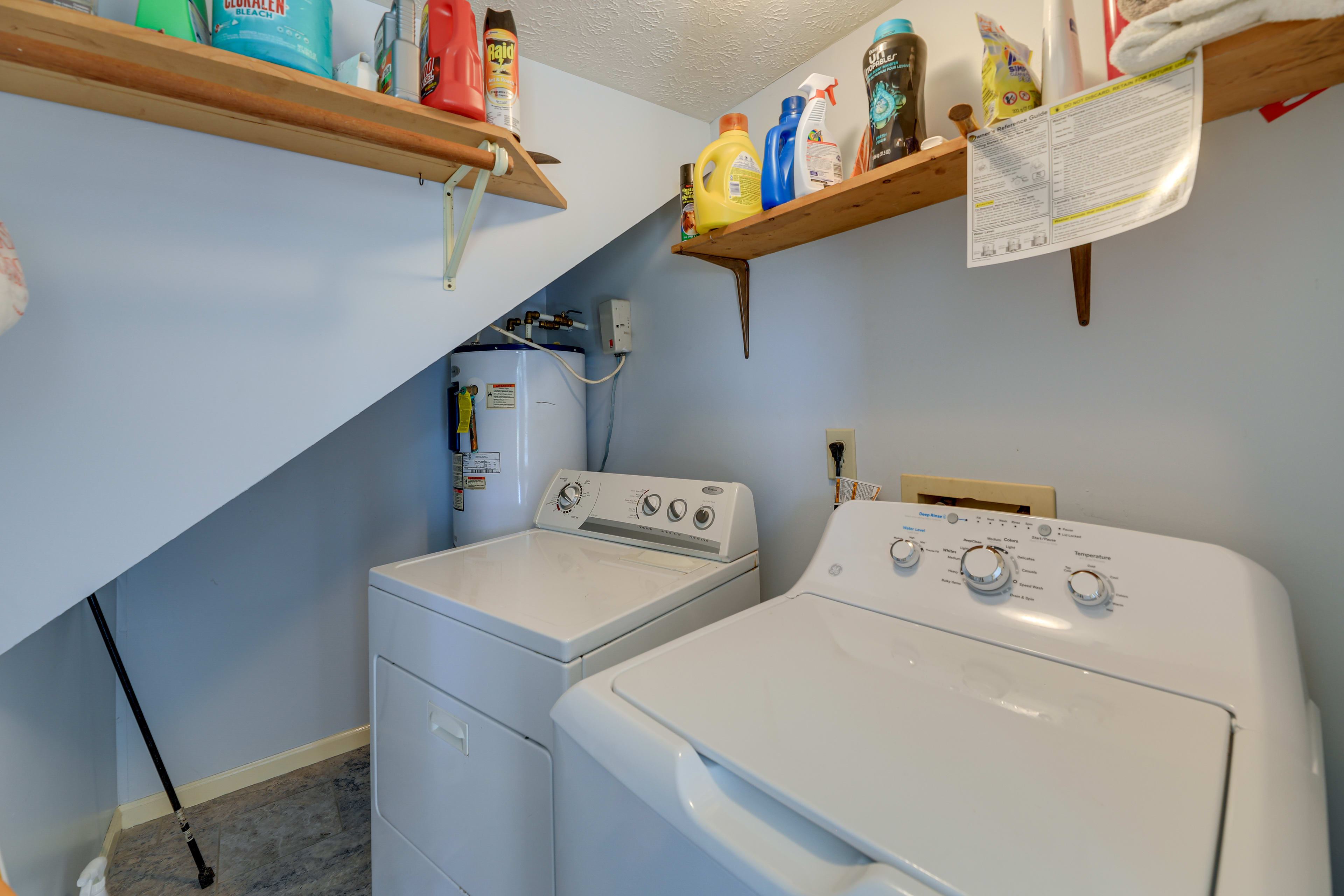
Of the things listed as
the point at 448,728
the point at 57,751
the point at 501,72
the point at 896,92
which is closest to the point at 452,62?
the point at 501,72

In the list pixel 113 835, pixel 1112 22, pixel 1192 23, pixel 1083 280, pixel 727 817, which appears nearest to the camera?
pixel 727 817

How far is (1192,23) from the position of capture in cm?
66

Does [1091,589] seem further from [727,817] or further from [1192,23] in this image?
[1192,23]

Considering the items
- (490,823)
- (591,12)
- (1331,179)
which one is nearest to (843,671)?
(490,823)

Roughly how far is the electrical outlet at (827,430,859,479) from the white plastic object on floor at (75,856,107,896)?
179 centimetres

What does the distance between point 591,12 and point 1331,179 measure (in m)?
1.37

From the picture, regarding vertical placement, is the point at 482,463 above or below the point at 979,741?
above

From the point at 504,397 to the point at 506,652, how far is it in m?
1.04

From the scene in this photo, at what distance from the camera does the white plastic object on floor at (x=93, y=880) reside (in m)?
1.12

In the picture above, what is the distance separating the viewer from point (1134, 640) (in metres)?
0.74

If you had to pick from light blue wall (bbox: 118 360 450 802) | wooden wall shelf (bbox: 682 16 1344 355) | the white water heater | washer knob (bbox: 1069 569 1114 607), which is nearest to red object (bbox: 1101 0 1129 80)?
wooden wall shelf (bbox: 682 16 1344 355)

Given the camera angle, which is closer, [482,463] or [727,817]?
[727,817]

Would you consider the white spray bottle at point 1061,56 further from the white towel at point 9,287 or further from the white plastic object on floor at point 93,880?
the white plastic object on floor at point 93,880

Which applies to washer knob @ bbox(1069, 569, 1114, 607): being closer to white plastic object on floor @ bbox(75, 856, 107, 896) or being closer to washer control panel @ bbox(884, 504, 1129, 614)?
washer control panel @ bbox(884, 504, 1129, 614)
